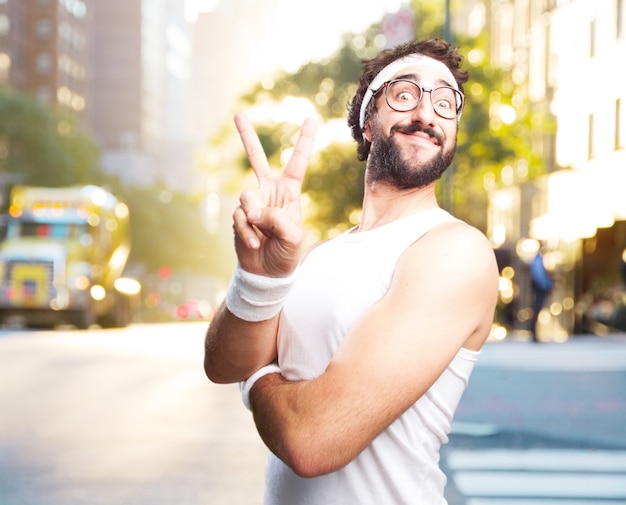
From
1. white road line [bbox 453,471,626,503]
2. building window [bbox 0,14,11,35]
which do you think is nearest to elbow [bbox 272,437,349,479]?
white road line [bbox 453,471,626,503]

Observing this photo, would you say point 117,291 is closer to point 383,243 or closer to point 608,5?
point 608,5

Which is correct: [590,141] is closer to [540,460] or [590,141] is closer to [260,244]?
[540,460]

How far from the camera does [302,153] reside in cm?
256

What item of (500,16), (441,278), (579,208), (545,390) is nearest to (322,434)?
(441,278)

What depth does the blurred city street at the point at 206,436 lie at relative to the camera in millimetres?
8516

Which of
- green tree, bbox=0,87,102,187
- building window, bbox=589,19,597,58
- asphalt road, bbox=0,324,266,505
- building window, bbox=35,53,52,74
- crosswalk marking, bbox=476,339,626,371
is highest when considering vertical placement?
building window, bbox=35,53,52,74

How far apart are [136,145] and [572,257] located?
10407 centimetres

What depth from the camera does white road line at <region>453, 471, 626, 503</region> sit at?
8523 millimetres

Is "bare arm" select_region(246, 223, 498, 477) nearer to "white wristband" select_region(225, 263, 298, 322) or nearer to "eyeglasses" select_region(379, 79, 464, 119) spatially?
"white wristband" select_region(225, 263, 298, 322)

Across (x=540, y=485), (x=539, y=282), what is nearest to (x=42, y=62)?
(x=539, y=282)

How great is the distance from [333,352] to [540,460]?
25.7ft

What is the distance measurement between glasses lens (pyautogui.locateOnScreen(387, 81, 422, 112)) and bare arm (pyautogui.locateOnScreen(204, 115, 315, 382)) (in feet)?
0.77

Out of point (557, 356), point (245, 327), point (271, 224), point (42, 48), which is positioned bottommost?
point (557, 356)

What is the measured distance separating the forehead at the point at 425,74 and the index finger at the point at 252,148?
1.23ft
